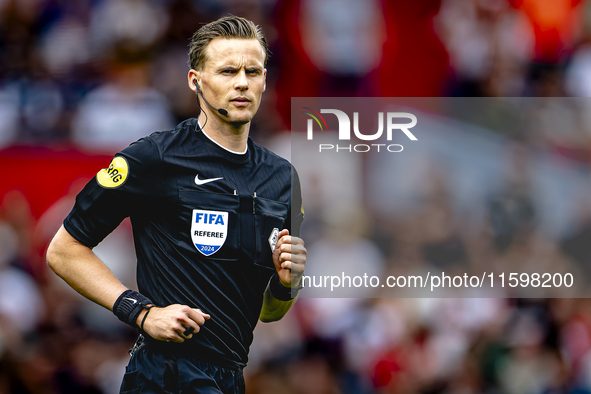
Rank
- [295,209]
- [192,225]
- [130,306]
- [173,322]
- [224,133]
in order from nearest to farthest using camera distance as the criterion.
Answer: [173,322] → [130,306] → [192,225] → [224,133] → [295,209]

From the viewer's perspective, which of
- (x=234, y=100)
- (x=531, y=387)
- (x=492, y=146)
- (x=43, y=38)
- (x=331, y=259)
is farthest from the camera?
(x=43, y=38)

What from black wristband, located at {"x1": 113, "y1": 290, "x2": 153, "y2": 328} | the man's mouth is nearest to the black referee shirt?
black wristband, located at {"x1": 113, "y1": 290, "x2": 153, "y2": 328}

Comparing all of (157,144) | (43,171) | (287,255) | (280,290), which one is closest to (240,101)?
(157,144)

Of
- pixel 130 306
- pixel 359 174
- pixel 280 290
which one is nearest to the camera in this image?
pixel 130 306

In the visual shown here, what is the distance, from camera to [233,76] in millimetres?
3912

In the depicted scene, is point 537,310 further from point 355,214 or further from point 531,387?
point 355,214

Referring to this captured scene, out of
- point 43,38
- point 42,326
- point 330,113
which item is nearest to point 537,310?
point 330,113

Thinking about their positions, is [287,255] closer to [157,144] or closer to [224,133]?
[224,133]

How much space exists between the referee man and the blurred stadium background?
4107 millimetres

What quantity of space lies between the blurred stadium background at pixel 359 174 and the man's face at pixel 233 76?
177 inches

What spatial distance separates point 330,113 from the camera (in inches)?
327

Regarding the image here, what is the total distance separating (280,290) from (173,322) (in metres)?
0.85

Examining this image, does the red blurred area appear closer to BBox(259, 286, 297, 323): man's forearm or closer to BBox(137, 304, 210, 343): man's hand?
BBox(259, 286, 297, 323): man's forearm

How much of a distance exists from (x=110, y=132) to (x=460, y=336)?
199 inches
